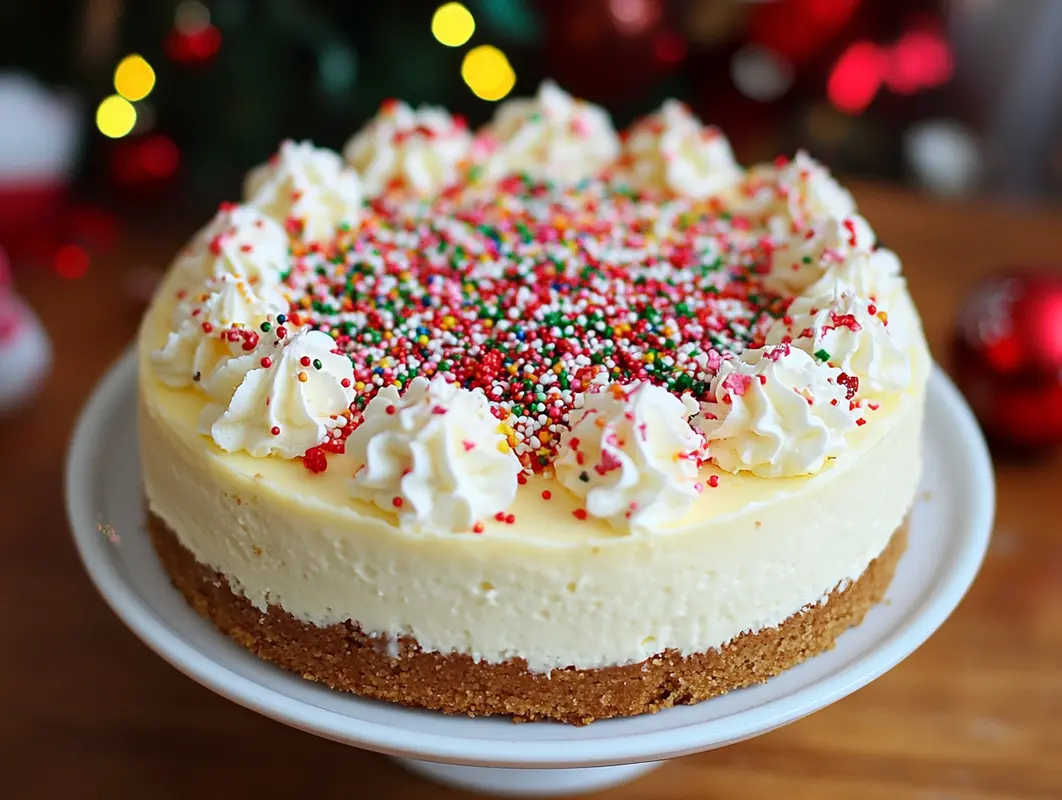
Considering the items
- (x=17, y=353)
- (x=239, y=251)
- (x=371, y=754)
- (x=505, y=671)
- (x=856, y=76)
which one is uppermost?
(x=239, y=251)

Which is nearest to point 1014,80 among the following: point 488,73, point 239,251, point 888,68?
point 888,68

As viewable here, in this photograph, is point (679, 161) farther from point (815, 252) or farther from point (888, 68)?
point (888, 68)

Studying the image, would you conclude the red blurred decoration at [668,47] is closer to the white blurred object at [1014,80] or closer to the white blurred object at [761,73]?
the white blurred object at [761,73]

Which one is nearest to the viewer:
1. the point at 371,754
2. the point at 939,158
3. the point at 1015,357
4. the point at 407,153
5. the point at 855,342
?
the point at 855,342

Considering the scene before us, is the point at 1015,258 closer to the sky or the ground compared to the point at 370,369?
closer to the ground

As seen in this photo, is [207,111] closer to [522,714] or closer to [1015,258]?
[522,714]

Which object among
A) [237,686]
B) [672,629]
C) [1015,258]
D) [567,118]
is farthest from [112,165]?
[1015,258]
